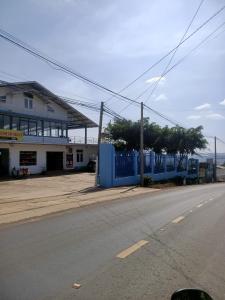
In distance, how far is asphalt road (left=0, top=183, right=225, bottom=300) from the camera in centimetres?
539

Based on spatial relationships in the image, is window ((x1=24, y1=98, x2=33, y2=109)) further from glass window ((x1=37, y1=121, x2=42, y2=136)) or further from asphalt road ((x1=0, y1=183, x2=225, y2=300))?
asphalt road ((x1=0, y1=183, x2=225, y2=300))

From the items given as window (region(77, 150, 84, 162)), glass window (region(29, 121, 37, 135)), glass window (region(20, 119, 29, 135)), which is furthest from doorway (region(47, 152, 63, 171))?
glass window (region(20, 119, 29, 135))

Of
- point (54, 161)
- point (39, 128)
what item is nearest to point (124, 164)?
point (39, 128)

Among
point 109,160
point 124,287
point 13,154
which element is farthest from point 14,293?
point 13,154

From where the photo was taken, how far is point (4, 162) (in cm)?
3769

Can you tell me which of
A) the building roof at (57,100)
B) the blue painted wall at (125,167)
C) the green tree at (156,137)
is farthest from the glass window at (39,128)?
the blue painted wall at (125,167)

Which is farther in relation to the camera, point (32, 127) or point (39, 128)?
point (39, 128)

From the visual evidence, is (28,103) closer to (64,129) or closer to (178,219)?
(64,129)

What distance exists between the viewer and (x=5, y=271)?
6.17 m

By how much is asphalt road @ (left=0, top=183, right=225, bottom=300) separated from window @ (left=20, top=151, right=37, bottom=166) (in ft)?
91.8

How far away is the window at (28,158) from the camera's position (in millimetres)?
39125

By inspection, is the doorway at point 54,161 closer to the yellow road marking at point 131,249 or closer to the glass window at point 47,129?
the glass window at point 47,129

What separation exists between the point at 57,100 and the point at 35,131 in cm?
516

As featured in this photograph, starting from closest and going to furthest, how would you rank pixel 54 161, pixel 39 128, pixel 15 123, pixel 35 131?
pixel 15 123
pixel 35 131
pixel 39 128
pixel 54 161
